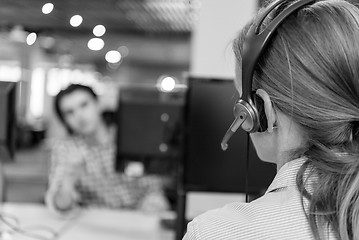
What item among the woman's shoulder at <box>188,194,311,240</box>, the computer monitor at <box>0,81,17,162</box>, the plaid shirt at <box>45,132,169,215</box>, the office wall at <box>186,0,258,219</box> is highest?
the office wall at <box>186,0,258,219</box>

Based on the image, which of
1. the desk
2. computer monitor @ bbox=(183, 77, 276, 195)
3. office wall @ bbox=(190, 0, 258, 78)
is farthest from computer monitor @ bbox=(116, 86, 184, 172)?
office wall @ bbox=(190, 0, 258, 78)

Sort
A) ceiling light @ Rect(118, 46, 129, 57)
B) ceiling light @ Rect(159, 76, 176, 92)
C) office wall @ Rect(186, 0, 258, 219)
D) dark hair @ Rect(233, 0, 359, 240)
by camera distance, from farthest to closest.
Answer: ceiling light @ Rect(118, 46, 129, 57) → office wall @ Rect(186, 0, 258, 219) → ceiling light @ Rect(159, 76, 176, 92) → dark hair @ Rect(233, 0, 359, 240)

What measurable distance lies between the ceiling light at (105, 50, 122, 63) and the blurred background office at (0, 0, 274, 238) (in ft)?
0.19

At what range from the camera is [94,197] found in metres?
2.77

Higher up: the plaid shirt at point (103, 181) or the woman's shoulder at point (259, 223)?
the woman's shoulder at point (259, 223)

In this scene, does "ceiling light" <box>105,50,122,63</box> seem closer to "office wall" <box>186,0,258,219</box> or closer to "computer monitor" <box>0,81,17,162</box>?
"office wall" <box>186,0,258,219</box>

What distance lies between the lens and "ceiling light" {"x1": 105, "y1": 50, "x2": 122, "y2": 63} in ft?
45.1

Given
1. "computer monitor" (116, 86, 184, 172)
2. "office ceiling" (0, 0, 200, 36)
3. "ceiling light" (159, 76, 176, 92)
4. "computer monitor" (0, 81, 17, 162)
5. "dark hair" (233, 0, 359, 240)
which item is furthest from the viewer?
"office ceiling" (0, 0, 200, 36)

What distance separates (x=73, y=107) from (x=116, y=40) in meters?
10.1

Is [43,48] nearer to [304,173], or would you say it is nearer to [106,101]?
[106,101]

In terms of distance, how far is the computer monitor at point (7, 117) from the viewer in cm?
196

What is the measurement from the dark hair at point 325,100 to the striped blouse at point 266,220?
14 millimetres

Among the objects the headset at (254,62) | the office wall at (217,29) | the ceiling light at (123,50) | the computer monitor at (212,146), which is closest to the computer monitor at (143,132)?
the computer monitor at (212,146)

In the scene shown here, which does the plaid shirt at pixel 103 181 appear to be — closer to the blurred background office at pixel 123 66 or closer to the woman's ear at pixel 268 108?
the blurred background office at pixel 123 66
